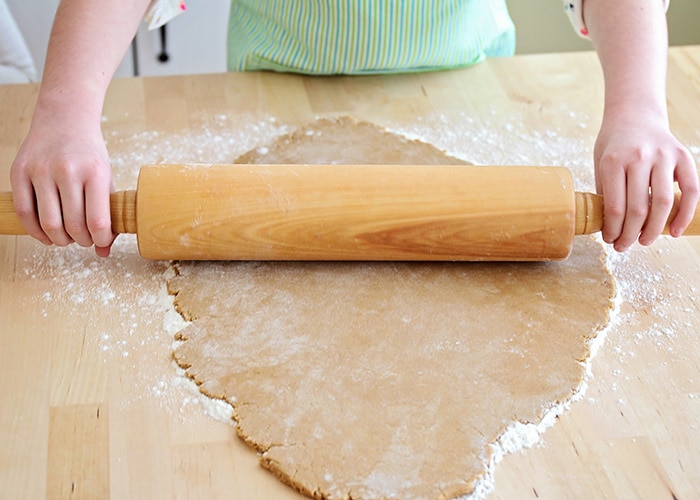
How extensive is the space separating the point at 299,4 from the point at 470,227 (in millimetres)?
619

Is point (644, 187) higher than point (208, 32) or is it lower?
higher

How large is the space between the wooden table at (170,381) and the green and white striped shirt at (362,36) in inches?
5.5

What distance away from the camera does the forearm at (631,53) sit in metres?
1.19

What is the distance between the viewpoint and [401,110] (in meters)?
1.44

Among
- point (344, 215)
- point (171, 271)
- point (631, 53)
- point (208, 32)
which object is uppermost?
point (631, 53)

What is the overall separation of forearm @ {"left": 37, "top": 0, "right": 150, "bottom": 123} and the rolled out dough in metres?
0.28

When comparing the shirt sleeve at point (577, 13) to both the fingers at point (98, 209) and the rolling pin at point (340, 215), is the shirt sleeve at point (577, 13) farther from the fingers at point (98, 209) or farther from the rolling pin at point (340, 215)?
the fingers at point (98, 209)

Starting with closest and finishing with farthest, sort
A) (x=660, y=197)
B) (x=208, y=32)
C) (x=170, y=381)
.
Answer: (x=170, y=381), (x=660, y=197), (x=208, y=32)

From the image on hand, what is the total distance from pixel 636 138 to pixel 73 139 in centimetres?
73

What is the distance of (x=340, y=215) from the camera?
3.47ft

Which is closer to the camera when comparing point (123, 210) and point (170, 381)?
point (170, 381)

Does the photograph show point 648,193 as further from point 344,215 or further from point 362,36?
point 362,36

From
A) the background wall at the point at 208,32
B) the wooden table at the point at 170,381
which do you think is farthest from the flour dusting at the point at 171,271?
the background wall at the point at 208,32

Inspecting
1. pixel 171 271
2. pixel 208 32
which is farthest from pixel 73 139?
pixel 208 32
